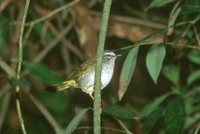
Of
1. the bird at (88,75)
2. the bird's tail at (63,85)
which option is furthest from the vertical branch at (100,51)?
the bird's tail at (63,85)

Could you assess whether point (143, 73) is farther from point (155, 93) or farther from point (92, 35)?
point (92, 35)

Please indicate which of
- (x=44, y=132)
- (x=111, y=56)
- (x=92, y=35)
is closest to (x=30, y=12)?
(x=92, y=35)

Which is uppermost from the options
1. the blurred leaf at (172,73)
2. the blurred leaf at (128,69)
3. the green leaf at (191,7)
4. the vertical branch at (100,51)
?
the blurred leaf at (172,73)

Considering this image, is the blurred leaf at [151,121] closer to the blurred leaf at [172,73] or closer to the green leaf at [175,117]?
the green leaf at [175,117]

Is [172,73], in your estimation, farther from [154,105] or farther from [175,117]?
[175,117]

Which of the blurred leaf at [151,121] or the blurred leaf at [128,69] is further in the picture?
the blurred leaf at [128,69]

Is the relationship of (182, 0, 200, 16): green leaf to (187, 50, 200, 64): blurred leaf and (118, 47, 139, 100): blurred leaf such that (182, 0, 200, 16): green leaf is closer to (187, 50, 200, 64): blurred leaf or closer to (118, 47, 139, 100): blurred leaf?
(118, 47, 139, 100): blurred leaf

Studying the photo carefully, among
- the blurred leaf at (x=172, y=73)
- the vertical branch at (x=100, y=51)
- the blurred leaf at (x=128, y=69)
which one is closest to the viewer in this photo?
the vertical branch at (x=100, y=51)

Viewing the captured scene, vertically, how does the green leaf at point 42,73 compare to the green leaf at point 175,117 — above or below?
above

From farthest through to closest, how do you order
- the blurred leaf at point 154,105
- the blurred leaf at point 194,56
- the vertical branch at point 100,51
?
the blurred leaf at point 154,105 < the blurred leaf at point 194,56 < the vertical branch at point 100,51
